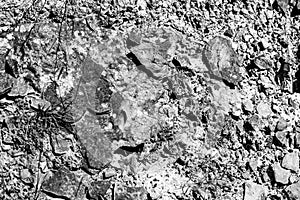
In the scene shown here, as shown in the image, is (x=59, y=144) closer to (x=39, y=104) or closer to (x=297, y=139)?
(x=39, y=104)

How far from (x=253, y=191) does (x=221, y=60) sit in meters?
0.49

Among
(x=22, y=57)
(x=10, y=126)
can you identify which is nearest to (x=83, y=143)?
(x=10, y=126)

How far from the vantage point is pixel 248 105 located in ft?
5.92

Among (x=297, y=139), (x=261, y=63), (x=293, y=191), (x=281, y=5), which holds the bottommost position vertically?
(x=293, y=191)

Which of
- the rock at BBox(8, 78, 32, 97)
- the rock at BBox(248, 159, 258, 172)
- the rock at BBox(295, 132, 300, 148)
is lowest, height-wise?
the rock at BBox(248, 159, 258, 172)

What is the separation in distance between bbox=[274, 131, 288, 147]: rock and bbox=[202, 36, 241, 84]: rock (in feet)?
0.82

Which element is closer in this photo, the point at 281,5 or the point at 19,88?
the point at 19,88

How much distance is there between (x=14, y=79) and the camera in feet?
5.60

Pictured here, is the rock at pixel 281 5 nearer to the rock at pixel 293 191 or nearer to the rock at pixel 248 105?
the rock at pixel 248 105

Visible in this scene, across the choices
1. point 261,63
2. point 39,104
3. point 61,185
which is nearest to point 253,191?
point 261,63

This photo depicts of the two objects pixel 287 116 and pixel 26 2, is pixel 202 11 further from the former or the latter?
pixel 26 2

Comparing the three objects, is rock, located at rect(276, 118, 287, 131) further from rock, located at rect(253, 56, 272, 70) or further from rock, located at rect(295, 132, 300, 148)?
rock, located at rect(253, 56, 272, 70)

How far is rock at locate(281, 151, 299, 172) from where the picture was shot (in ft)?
5.88

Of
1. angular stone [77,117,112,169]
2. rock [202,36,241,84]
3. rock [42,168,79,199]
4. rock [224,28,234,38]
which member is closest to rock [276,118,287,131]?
rock [202,36,241,84]
